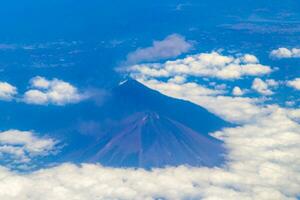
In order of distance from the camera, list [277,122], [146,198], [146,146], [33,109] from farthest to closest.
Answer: [33,109]
[277,122]
[146,146]
[146,198]

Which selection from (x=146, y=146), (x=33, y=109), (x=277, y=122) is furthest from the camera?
(x=33, y=109)

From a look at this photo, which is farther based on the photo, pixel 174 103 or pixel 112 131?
pixel 174 103

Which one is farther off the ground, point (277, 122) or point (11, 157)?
point (277, 122)

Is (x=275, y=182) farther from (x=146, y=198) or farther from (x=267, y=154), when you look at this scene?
(x=146, y=198)

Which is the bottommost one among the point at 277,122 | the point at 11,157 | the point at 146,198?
the point at 146,198

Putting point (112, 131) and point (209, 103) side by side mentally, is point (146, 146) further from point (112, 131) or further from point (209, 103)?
point (209, 103)

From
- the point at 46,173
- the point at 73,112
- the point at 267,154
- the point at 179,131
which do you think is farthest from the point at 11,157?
the point at 267,154
